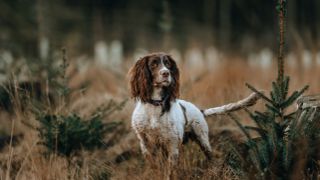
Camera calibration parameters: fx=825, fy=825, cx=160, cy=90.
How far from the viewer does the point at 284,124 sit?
5574mm

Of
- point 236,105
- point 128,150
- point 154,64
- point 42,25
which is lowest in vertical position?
Answer: point 128,150

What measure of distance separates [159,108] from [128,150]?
4.69 ft

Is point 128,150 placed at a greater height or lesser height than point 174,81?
lesser

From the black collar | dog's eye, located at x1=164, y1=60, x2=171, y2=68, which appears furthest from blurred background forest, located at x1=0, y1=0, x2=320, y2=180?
dog's eye, located at x1=164, y1=60, x2=171, y2=68

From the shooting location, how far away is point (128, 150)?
7.65 meters

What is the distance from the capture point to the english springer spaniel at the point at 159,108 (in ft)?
20.6

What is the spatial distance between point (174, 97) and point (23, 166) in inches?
57.8

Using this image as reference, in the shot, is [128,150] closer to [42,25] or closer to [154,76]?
[154,76]

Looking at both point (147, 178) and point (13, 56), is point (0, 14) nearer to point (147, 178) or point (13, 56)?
point (13, 56)

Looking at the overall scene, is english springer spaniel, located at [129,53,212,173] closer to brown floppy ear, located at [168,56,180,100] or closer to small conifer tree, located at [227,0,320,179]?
brown floppy ear, located at [168,56,180,100]

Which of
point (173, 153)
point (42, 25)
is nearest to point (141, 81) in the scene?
point (173, 153)

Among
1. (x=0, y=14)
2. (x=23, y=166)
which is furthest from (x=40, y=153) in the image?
(x=0, y=14)

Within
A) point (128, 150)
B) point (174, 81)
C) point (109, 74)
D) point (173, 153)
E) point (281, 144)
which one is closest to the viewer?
point (281, 144)

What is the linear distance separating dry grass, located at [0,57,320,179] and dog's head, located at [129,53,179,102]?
0.55m
